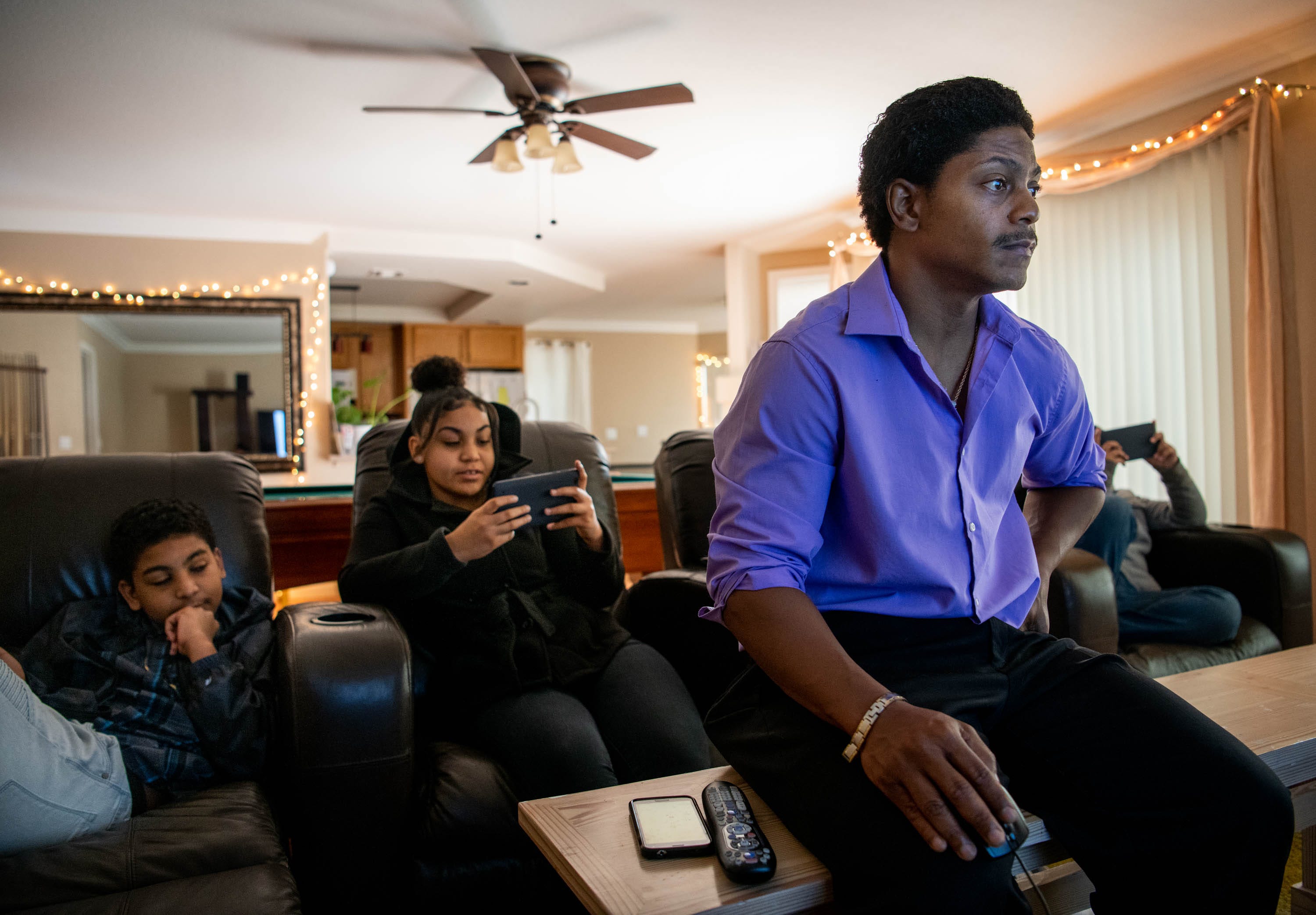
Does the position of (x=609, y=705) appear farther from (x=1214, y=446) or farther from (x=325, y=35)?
(x=1214, y=446)

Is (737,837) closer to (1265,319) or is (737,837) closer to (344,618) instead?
(344,618)

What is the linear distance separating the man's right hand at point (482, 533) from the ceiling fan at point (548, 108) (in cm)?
203

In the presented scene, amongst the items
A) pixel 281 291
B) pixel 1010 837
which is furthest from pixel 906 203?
pixel 281 291

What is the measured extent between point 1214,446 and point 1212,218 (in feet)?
Answer: 3.10

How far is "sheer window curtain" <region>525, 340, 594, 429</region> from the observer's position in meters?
9.80

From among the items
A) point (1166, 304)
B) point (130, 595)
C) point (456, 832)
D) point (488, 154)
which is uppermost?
point (488, 154)

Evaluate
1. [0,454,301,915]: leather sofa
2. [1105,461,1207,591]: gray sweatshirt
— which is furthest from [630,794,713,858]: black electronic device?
[1105,461,1207,591]: gray sweatshirt

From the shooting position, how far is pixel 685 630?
197cm

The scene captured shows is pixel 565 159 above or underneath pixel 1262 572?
above

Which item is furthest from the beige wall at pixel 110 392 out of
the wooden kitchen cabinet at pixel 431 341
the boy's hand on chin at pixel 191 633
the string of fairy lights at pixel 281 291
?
the boy's hand on chin at pixel 191 633

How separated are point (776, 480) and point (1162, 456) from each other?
85.6 inches

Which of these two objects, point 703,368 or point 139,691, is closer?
point 139,691

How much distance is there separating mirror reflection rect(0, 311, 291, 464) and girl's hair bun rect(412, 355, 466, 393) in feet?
14.0

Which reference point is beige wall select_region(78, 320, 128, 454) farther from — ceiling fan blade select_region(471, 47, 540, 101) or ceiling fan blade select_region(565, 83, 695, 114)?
ceiling fan blade select_region(565, 83, 695, 114)
